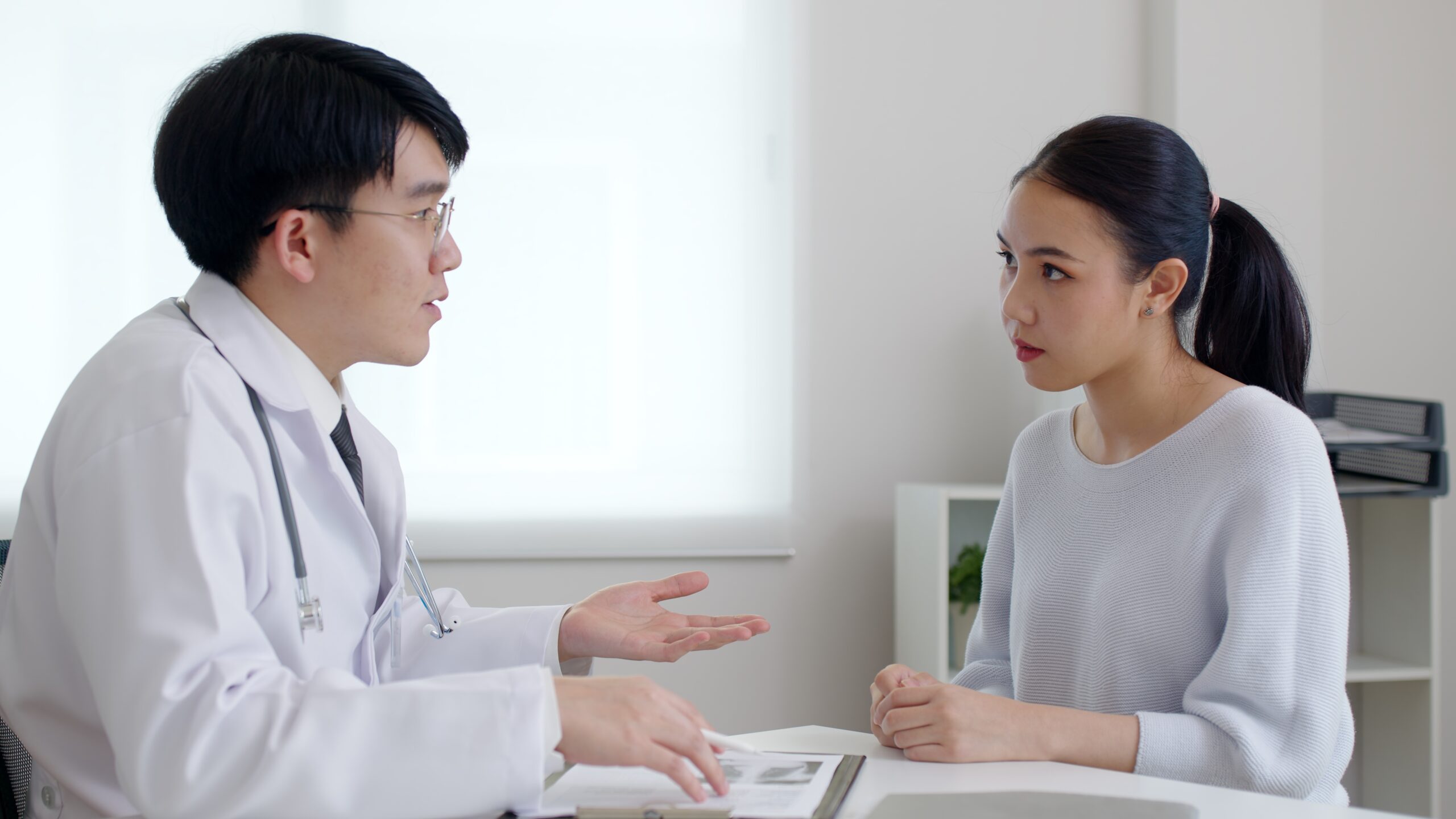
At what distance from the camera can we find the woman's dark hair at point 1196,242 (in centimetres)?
139

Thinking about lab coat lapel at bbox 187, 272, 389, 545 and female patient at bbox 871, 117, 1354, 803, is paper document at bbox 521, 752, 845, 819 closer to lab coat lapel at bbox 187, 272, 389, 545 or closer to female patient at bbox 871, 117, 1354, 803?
female patient at bbox 871, 117, 1354, 803

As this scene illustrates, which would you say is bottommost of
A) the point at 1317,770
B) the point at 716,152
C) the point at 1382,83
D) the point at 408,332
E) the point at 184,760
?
the point at 1317,770

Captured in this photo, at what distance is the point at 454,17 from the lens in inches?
112

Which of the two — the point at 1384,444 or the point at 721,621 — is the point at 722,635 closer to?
the point at 721,621

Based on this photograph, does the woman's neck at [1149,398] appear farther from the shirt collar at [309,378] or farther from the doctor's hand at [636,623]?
the shirt collar at [309,378]

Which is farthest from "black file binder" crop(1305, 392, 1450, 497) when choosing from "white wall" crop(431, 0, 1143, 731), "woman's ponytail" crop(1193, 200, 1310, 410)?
"woman's ponytail" crop(1193, 200, 1310, 410)

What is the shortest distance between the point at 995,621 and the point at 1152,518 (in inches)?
13.1

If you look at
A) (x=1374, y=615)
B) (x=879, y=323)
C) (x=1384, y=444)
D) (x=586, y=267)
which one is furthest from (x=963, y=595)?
(x=586, y=267)

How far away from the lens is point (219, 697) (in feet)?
2.64

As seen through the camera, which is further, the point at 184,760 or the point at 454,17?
the point at 454,17

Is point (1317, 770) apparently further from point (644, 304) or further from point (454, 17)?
point (454, 17)

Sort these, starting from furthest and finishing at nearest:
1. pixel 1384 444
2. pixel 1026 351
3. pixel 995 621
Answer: pixel 1384 444, pixel 995 621, pixel 1026 351

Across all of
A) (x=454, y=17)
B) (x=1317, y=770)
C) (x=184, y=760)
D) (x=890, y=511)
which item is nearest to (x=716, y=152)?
(x=454, y=17)

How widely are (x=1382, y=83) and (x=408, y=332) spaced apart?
299cm
